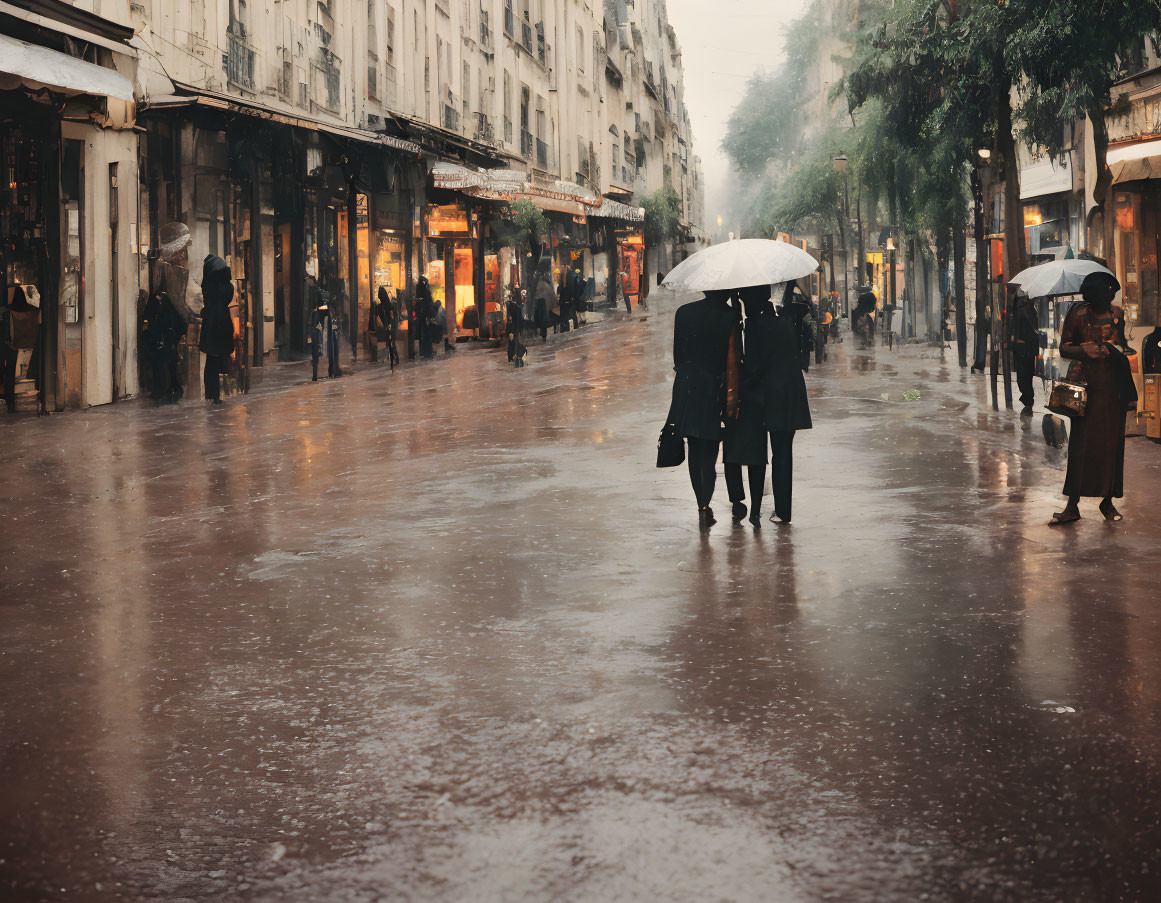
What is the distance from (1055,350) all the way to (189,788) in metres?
21.6

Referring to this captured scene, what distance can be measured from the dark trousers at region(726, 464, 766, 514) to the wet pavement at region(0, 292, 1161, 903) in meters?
0.29

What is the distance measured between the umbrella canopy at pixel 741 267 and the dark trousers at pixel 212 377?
11581 mm

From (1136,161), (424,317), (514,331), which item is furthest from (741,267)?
(424,317)

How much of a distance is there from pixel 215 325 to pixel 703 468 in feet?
40.6

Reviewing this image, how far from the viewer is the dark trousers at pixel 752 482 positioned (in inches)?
403

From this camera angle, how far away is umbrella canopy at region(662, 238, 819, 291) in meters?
10.1

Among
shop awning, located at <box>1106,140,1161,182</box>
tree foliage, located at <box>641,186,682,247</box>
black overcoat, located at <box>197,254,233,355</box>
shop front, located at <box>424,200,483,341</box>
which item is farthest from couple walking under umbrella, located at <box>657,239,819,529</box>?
tree foliage, located at <box>641,186,682,247</box>

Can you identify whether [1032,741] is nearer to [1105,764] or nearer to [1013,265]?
[1105,764]

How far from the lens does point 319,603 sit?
25.7 ft

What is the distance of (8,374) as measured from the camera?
62.9 ft

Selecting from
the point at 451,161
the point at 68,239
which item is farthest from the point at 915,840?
the point at 451,161

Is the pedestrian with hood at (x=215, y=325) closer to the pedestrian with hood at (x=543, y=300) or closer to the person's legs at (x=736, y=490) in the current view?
the person's legs at (x=736, y=490)

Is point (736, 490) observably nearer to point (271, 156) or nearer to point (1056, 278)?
point (1056, 278)

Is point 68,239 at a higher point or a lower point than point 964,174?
lower
